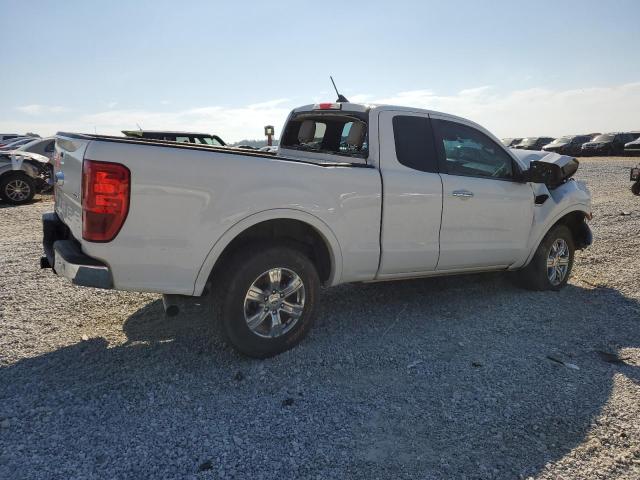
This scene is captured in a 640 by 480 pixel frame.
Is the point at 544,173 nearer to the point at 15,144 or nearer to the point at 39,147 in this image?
the point at 39,147

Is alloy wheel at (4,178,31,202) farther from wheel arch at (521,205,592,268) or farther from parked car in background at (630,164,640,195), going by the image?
parked car in background at (630,164,640,195)

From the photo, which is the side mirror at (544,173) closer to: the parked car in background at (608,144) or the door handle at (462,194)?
the door handle at (462,194)

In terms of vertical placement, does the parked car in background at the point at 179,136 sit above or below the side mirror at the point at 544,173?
above

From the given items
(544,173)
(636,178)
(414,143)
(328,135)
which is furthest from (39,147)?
(636,178)

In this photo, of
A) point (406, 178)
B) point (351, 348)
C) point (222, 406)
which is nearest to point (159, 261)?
point (222, 406)

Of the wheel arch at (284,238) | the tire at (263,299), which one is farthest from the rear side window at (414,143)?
the tire at (263,299)

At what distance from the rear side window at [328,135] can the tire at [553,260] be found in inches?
94.5

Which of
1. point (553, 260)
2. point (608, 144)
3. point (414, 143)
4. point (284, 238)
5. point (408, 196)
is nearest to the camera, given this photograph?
point (284, 238)

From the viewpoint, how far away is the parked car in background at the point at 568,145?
114 feet

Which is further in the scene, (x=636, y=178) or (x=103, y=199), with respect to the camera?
(x=636, y=178)

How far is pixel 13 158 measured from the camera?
11.6 meters

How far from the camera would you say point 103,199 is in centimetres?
288

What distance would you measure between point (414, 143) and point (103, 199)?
8.44ft

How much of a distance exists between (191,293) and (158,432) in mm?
888
